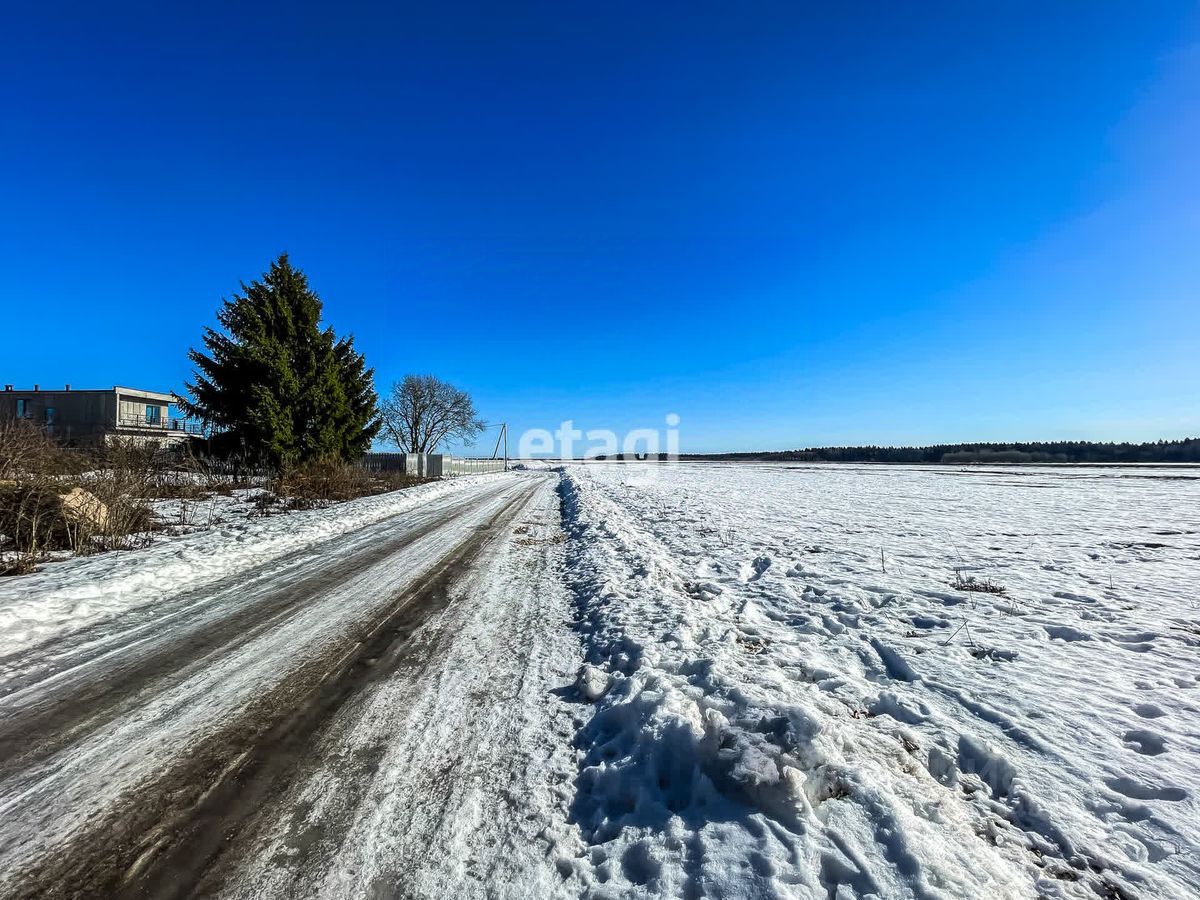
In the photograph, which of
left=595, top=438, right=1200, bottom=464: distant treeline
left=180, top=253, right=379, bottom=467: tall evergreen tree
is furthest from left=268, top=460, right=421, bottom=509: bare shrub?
left=595, top=438, right=1200, bottom=464: distant treeline

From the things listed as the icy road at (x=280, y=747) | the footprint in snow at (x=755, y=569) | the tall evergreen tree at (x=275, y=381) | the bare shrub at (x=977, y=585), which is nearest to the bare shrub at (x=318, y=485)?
the tall evergreen tree at (x=275, y=381)

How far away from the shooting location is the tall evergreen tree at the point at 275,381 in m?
20.1

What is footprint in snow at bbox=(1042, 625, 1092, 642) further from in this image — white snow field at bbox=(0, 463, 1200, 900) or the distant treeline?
the distant treeline

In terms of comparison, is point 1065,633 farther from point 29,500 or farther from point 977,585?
point 29,500

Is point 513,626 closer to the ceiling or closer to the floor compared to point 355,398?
closer to the floor

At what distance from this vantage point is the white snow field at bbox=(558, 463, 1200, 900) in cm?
192

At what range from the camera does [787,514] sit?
13469 mm

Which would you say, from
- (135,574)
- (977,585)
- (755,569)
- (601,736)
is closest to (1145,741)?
(601,736)

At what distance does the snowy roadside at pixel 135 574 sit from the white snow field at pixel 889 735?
503 centimetres

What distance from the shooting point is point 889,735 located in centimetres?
284

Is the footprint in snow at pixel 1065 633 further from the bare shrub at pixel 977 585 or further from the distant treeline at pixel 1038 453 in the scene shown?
the distant treeline at pixel 1038 453

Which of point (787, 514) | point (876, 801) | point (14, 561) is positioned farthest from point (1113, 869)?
point (787, 514)

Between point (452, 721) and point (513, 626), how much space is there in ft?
5.80

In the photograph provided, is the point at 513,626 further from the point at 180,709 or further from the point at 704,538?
the point at 704,538
